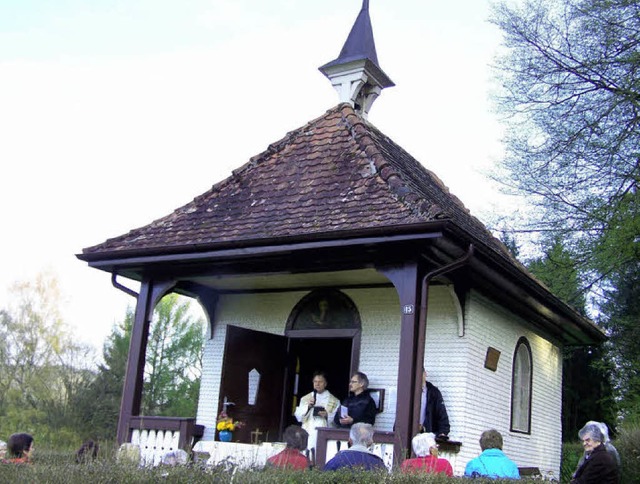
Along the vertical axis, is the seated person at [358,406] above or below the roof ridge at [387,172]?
below

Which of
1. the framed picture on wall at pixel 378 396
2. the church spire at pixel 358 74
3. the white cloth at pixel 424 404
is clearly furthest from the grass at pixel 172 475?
the church spire at pixel 358 74

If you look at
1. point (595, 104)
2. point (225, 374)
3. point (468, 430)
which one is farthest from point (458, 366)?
point (595, 104)

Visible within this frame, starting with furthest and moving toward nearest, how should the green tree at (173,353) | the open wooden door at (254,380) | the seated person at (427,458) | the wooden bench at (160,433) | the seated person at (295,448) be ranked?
1. the green tree at (173,353)
2. the open wooden door at (254,380)
3. the wooden bench at (160,433)
4. the seated person at (295,448)
5. the seated person at (427,458)

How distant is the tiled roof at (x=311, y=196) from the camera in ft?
32.8

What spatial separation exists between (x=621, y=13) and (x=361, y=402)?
1125 centimetres

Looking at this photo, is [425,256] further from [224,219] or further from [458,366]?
[224,219]

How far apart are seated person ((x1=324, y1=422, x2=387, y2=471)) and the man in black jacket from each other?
3020mm

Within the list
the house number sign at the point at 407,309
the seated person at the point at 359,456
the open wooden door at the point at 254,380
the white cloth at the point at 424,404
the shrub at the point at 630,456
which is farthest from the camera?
the open wooden door at the point at 254,380

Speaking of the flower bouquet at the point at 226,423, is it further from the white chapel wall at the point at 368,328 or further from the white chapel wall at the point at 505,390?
the white chapel wall at the point at 505,390

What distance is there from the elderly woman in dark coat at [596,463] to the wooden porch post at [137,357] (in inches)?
237

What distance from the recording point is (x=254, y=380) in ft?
39.7

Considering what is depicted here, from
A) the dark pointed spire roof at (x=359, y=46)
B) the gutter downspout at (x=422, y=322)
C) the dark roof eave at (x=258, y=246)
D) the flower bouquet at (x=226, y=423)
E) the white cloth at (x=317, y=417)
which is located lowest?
the flower bouquet at (x=226, y=423)

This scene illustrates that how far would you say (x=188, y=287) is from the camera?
1255 centimetres

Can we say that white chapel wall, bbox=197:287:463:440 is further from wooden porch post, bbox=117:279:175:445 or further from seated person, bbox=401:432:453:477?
seated person, bbox=401:432:453:477
